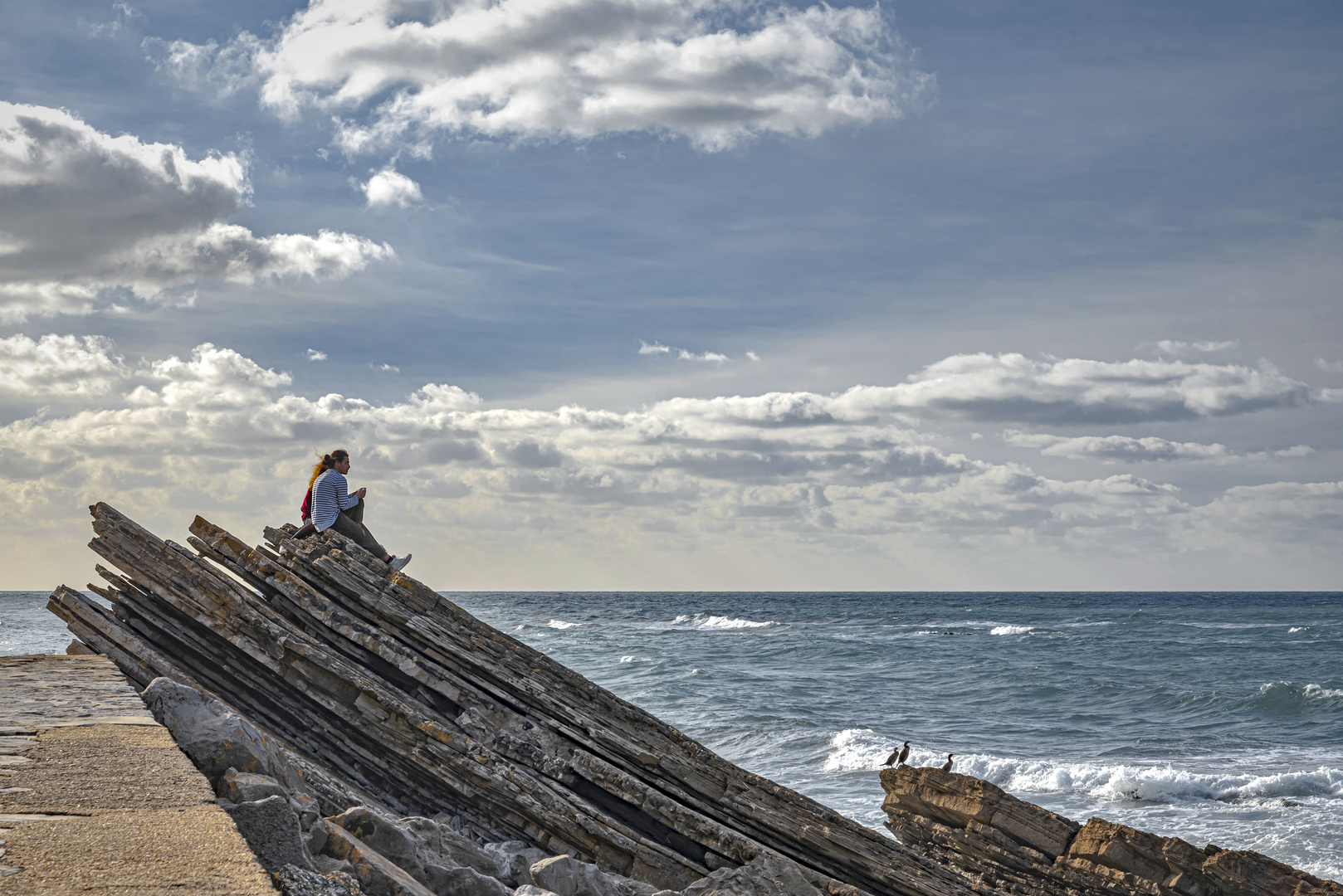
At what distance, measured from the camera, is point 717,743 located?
20.4 meters

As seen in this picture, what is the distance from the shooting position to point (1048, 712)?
83.8 ft

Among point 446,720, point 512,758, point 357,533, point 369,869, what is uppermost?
point 357,533

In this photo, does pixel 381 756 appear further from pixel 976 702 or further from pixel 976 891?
pixel 976 702

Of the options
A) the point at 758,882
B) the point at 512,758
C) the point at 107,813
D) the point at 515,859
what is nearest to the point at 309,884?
the point at 107,813

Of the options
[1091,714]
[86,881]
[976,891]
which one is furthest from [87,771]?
[1091,714]

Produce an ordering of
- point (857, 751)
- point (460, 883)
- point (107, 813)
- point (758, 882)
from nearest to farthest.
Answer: point (107, 813) < point (460, 883) < point (758, 882) < point (857, 751)

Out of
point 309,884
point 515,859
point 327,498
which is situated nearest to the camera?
point 309,884

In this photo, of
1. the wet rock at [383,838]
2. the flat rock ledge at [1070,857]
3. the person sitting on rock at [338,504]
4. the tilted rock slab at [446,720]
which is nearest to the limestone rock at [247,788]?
the wet rock at [383,838]

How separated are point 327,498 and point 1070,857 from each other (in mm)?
7621

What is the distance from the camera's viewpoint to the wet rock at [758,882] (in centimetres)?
630

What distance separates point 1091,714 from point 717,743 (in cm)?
1099

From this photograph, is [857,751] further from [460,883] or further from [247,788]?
[247,788]

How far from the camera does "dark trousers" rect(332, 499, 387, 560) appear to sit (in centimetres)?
993

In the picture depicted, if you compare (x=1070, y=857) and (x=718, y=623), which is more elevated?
(x=1070, y=857)
